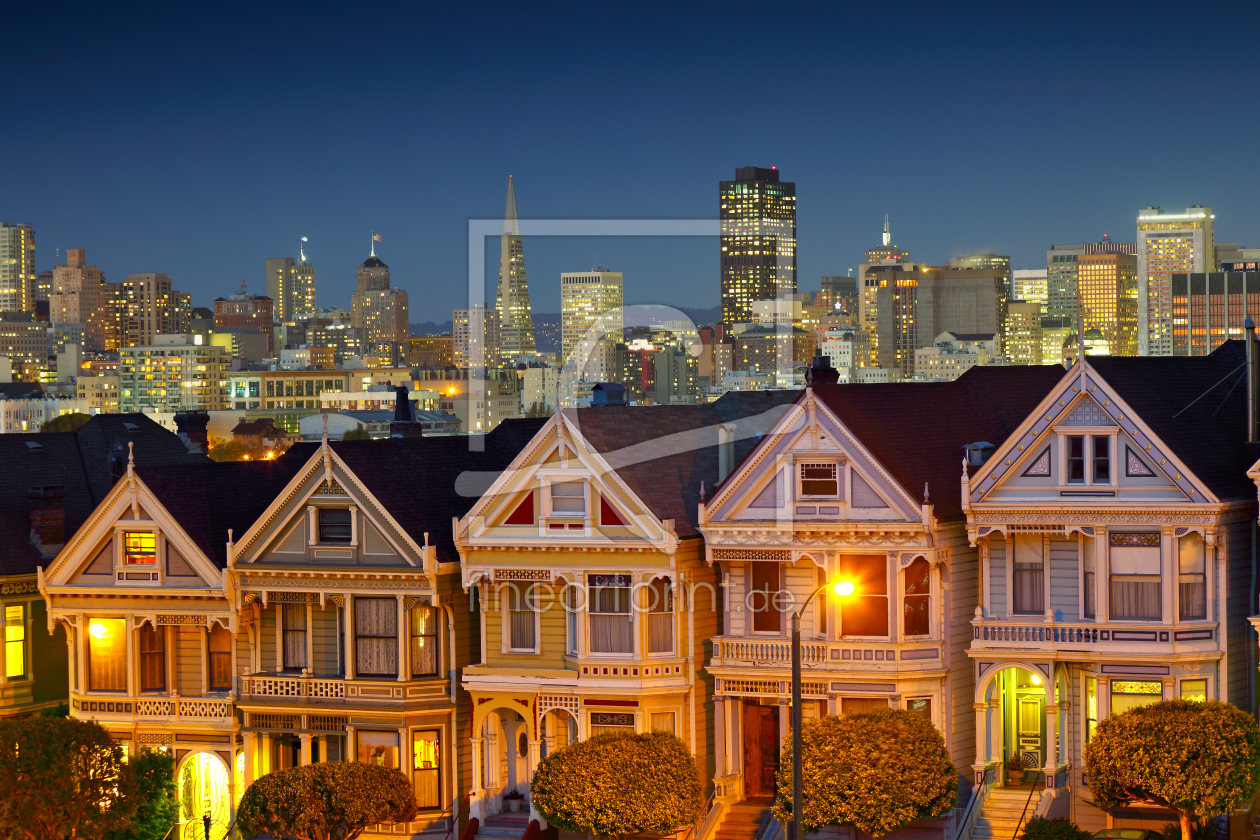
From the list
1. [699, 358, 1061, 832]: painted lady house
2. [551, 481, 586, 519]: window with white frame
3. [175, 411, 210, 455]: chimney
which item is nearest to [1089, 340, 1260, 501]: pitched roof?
[699, 358, 1061, 832]: painted lady house

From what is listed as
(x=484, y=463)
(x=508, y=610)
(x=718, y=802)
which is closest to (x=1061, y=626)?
(x=718, y=802)

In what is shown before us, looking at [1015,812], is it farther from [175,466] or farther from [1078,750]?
[175,466]

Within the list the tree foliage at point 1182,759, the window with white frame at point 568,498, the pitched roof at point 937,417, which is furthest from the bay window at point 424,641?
the tree foliage at point 1182,759

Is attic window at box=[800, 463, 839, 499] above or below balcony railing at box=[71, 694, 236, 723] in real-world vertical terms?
above

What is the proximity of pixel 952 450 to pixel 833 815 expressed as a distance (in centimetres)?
848

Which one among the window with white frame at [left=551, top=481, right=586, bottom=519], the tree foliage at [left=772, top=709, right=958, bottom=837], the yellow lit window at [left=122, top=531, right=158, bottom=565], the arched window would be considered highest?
the window with white frame at [left=551, top=481, right=586, bottom=519]

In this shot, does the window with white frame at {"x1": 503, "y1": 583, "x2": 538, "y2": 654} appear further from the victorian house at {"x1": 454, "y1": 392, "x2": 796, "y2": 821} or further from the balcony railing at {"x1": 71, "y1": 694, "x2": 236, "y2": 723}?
the balcony railing at {"x1": 71, "y1": 694, "x2": 236, "y2": 723}

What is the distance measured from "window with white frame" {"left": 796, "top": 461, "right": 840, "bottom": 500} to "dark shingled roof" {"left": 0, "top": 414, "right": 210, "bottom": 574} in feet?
49.8

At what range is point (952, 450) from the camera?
38875mm

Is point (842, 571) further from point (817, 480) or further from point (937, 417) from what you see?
point (937, 417)

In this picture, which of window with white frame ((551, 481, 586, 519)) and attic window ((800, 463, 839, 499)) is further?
window with white frame ((551, 481, 586, 519))

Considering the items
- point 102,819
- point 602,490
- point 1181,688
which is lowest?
point 102,819

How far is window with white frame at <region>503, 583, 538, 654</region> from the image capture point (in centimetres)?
3972

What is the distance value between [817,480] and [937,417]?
A: 3767mm
